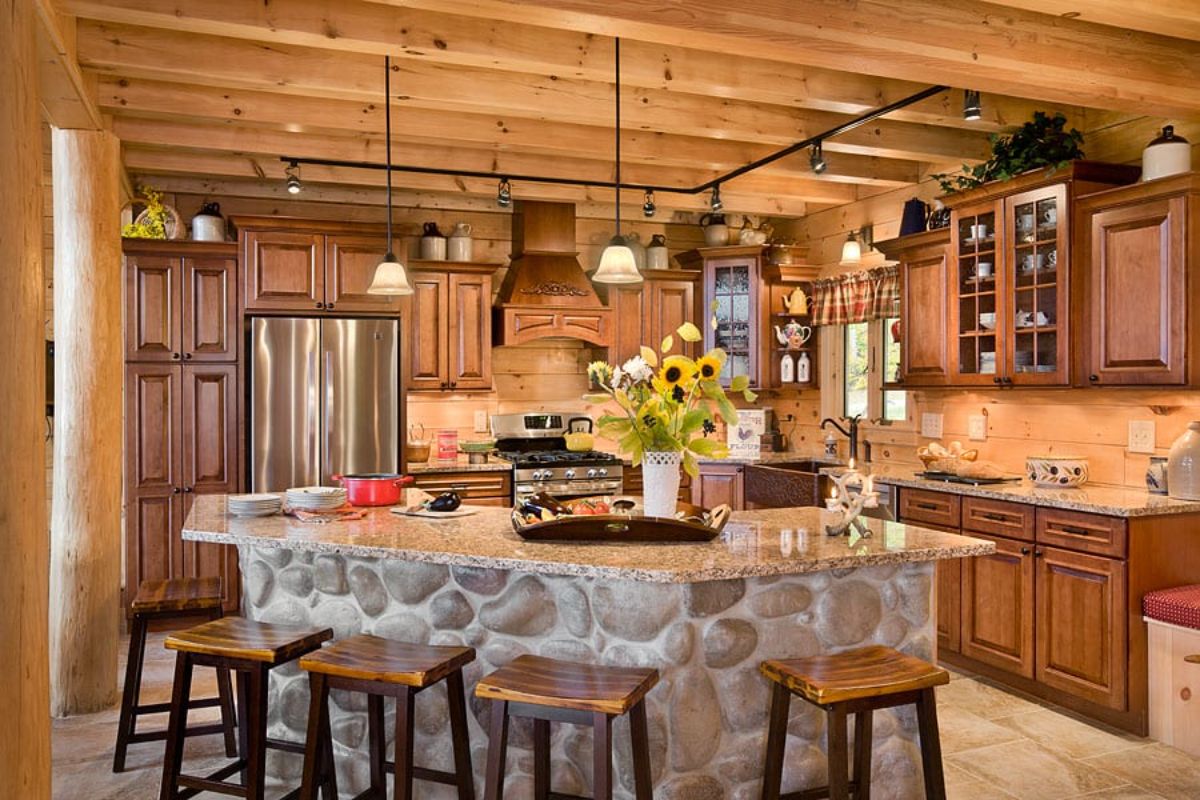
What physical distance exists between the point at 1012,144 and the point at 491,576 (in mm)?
3369

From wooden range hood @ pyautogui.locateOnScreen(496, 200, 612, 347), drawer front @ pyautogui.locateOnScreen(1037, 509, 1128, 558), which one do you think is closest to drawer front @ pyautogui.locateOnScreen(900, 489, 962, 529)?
drawer front @ pyautogui.locateOnScreen(1037, 509, 1128, 558)

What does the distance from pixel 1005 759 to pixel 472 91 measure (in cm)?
353

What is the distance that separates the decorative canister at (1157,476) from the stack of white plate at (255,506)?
360 cm

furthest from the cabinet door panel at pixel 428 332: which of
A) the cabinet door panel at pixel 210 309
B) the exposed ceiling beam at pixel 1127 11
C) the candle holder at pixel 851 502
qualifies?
the exposed ceiling beam at pixel 1127 11

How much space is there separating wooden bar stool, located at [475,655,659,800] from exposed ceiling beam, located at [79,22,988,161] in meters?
2.75

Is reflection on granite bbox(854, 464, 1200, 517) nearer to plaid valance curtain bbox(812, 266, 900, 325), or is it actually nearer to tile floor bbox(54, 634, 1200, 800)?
tile floor bbox(54, 634, 1200, 800)

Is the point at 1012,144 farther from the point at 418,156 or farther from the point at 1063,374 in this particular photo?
the point at 418,156

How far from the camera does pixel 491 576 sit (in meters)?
2.89

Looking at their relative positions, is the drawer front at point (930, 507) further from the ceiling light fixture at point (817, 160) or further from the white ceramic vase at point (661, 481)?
the white ceramic vase at point (661, 481)

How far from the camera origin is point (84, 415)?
3982mm

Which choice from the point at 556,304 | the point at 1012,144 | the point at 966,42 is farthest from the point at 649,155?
the point at 966,42

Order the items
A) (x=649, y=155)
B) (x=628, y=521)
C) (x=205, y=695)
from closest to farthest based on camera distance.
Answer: (x=628, y=521) → (x=205, y=695) → (x=649, y=155)

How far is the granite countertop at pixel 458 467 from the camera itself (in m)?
5.78

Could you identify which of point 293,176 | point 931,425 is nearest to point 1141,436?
point 931,425
